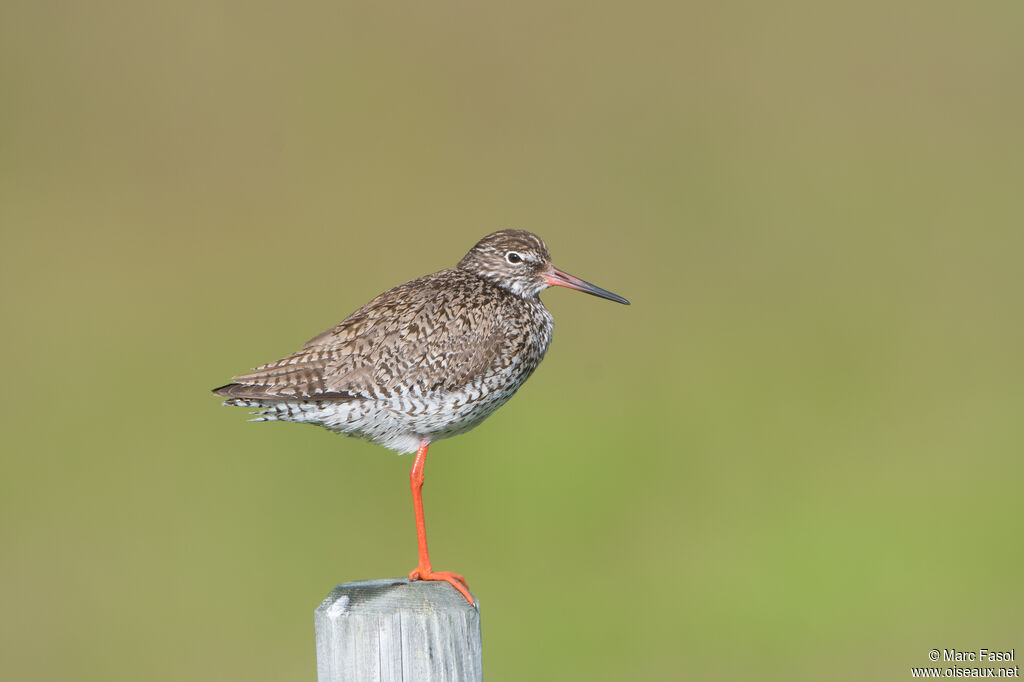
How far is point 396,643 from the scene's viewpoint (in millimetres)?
4398

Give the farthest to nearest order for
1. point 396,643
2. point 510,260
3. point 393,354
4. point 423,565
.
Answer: point 510,260 < point 393,354 < point 423,565 < point 396,643

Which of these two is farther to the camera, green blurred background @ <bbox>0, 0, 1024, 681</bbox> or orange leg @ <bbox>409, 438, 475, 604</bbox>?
green blurred background @ <bbox>0, 0, 1024, 681</bbox>

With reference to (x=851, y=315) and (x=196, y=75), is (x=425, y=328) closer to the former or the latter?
(x=851, y=315)

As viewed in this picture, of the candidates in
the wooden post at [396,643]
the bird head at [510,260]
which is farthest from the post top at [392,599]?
the bird head at [510,260]

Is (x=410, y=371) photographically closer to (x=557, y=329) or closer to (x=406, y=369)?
(x=406, y=369)

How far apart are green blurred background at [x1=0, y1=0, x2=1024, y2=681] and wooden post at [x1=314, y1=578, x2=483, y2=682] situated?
7.00m

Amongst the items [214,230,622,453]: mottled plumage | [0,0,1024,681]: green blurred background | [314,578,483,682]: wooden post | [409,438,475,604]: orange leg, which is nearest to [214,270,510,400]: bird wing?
[214,230,622,453]: mottled plumage

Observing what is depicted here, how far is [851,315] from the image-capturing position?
16641 mm

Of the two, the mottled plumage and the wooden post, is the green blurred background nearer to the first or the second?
the mottled plumage

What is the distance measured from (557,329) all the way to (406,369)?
9240 millimetres

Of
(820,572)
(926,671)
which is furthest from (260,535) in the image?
(926,671)

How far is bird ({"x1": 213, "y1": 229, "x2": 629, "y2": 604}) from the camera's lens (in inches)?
235

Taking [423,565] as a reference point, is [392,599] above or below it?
below

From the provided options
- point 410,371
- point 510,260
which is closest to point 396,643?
point 410,371
